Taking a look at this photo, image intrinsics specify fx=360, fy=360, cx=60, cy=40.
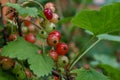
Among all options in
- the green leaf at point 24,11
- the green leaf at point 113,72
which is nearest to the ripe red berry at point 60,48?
the green leaf at point 24,11

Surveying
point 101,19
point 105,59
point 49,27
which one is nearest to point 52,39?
point 49,27

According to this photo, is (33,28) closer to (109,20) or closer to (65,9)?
(109,20)

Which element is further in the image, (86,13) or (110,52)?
(110,52)

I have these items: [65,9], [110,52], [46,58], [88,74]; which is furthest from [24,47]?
[65,9]

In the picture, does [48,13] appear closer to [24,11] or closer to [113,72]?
[24,11]

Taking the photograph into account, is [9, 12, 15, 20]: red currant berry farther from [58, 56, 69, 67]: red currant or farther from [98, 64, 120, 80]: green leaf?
[98, 64, 120, 80]: green leaf

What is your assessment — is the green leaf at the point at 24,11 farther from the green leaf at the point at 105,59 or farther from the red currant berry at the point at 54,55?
the green leaf at the point at 105,59
